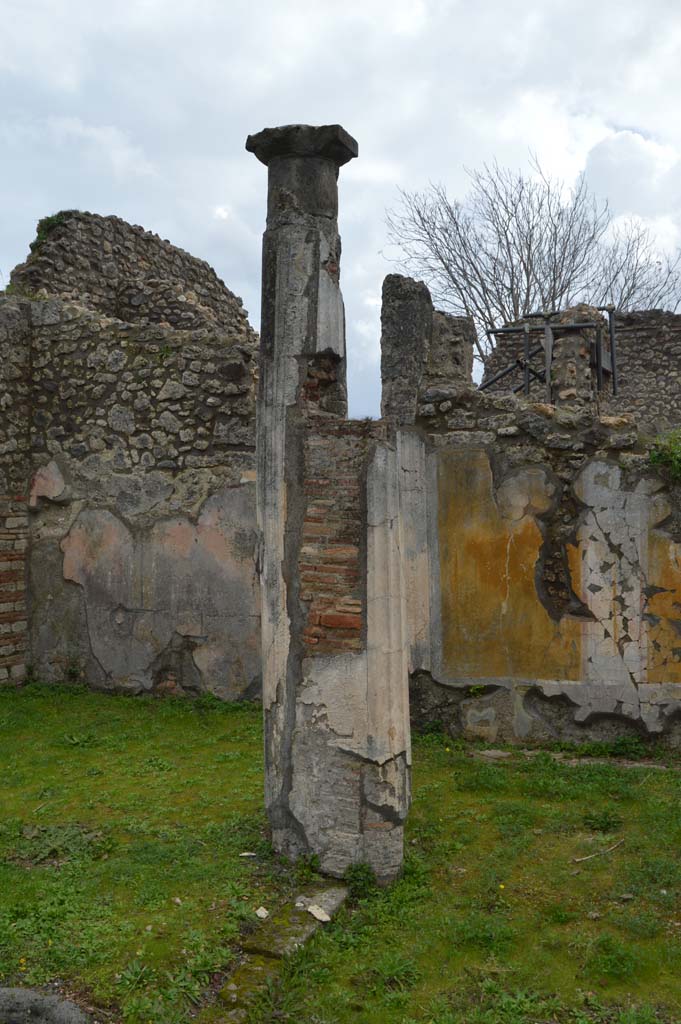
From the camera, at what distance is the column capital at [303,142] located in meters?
4.13

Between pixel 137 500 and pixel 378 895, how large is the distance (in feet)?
14.2

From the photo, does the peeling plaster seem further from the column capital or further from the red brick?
Result: the column capital

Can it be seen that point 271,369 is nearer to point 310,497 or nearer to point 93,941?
point 310,497

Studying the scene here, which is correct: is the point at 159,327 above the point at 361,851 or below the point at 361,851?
above

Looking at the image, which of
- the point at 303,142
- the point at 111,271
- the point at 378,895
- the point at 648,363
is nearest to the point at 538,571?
the point at 378,895

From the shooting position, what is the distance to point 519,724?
6105mm

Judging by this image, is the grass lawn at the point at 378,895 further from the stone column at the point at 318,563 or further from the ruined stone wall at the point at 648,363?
the ruined stone wall at the point at 648,363

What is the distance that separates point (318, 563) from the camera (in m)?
3.98

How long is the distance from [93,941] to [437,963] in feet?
3.97

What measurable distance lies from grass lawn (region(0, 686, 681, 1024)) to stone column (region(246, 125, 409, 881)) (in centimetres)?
31

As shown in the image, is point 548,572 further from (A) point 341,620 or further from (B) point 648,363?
(B) point 648,363

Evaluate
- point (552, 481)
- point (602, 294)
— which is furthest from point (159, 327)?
point (602, 294)

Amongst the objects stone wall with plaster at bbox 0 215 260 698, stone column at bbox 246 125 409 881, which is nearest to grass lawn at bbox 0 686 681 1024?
stone column at bbox 246 125 409 881

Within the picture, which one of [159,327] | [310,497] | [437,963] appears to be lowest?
[437,963]
